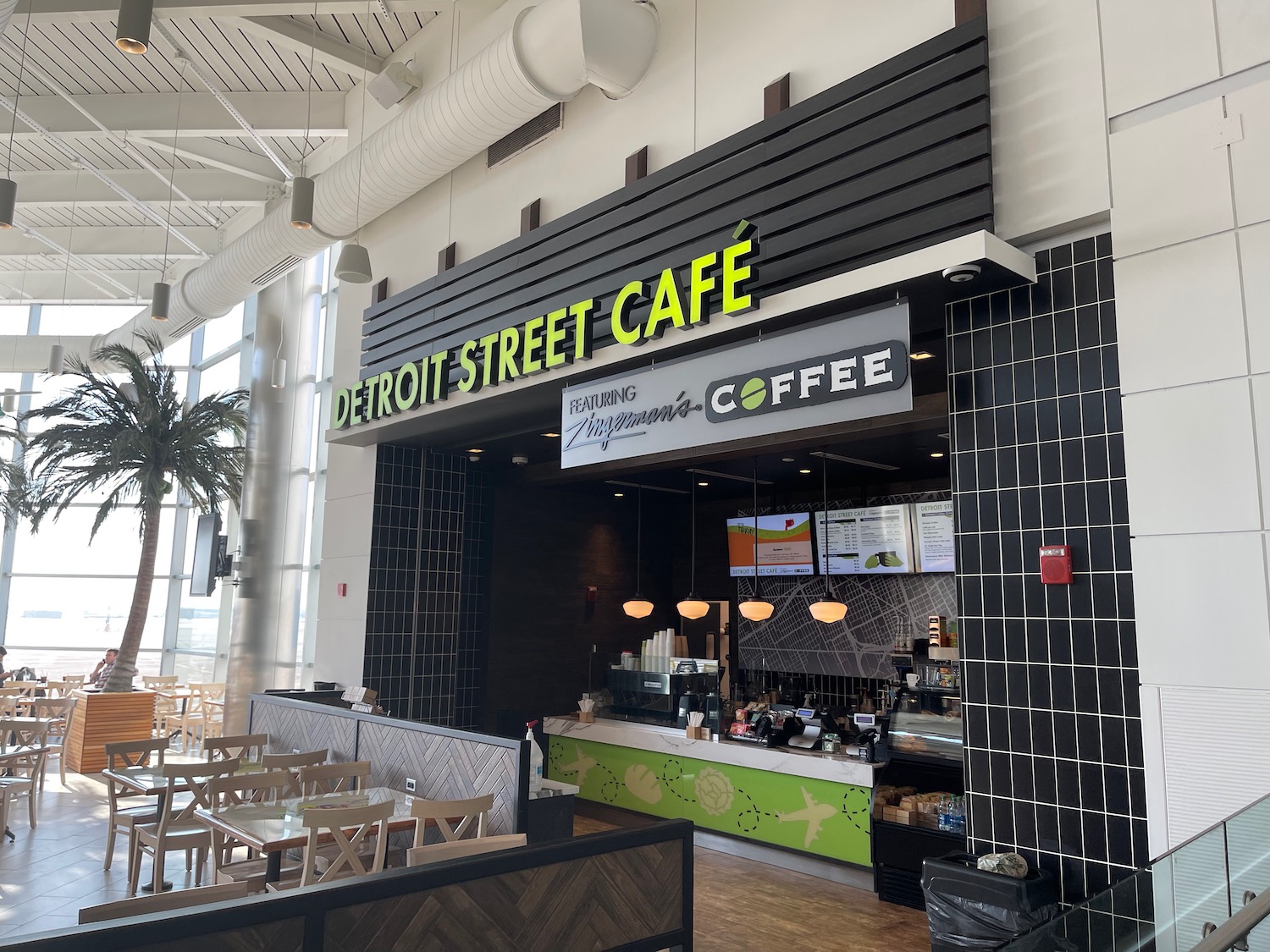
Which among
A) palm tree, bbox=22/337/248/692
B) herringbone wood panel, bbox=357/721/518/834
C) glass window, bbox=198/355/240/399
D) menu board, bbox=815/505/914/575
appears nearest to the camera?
herringbone wood panel, bbox=357/721/518/834

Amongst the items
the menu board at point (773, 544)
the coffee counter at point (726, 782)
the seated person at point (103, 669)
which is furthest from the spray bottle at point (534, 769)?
the seated person at point (103, 669)

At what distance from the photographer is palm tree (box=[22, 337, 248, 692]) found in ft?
37.8

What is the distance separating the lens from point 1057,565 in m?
4.21

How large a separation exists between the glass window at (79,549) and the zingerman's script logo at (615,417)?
11.5m

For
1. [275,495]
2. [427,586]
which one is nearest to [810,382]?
[427,586]

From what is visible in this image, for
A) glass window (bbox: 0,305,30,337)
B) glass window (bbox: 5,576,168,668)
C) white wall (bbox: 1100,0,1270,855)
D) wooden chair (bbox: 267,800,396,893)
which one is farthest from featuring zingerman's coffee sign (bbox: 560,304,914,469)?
glass window (bbox: 0,305,30,337)

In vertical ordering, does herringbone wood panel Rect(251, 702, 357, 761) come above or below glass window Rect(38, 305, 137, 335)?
below

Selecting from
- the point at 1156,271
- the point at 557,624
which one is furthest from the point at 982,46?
the point at 557,624

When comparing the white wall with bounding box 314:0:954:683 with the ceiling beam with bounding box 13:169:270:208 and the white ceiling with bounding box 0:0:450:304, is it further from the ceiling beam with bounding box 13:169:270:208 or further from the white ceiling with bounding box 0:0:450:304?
the ceiling beam with bounding box 13:169:270:208

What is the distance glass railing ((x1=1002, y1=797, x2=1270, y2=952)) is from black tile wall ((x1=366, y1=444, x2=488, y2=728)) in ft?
24.6

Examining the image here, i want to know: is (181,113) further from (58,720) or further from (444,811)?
(444,811)

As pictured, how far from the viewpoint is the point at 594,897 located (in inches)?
112

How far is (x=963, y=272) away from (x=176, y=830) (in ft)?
19.3

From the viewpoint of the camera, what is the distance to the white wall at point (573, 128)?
5.40 m
